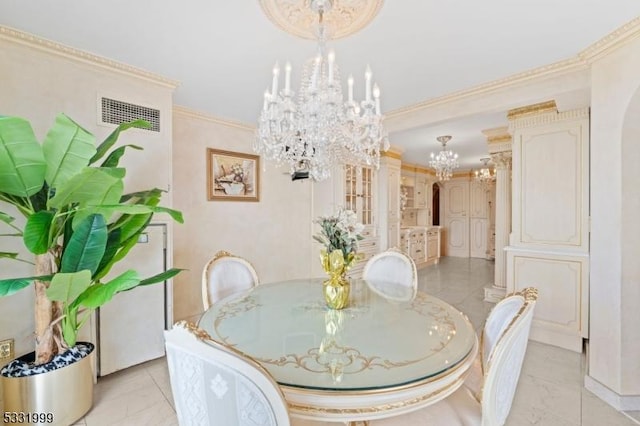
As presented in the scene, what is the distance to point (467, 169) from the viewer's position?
7543 millimetres

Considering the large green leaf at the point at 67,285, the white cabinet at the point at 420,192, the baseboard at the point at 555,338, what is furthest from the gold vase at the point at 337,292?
the white cabinet at the point at 420,192

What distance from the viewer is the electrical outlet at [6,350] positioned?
1.79 meters

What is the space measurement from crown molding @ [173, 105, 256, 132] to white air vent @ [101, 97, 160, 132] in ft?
2.40

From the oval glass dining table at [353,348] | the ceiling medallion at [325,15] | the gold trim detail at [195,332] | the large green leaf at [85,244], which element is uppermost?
the ceiling medallion at [325,15]

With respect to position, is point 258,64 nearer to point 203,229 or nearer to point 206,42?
point 206,42

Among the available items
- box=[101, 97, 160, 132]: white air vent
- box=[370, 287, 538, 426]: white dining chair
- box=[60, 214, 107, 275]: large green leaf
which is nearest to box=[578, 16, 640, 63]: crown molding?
box=[370, 287, 538, 426]: white dining chair

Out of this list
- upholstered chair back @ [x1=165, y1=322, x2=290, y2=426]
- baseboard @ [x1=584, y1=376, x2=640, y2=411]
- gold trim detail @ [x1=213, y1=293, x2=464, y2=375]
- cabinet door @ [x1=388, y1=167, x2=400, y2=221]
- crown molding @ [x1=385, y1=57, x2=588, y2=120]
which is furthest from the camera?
cabinet door @ [x1=388, y1=167, x2=400, y2=221]

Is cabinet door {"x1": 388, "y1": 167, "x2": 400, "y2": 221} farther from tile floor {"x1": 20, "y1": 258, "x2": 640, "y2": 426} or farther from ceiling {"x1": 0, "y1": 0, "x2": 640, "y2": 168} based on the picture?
tile floor {"x1": 20, "y1": 258, "x2": 640, "y2": 426}

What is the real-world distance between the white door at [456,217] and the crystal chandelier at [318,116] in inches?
275

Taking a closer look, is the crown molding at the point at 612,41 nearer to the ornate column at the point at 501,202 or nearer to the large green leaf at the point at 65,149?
the ornate column at the point at 501,202

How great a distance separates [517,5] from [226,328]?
232 centimetres

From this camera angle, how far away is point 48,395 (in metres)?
1.60

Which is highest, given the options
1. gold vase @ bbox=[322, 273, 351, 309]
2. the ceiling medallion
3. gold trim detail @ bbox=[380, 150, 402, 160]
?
the ceiling medallion

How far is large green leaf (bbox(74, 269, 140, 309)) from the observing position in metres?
1.36
